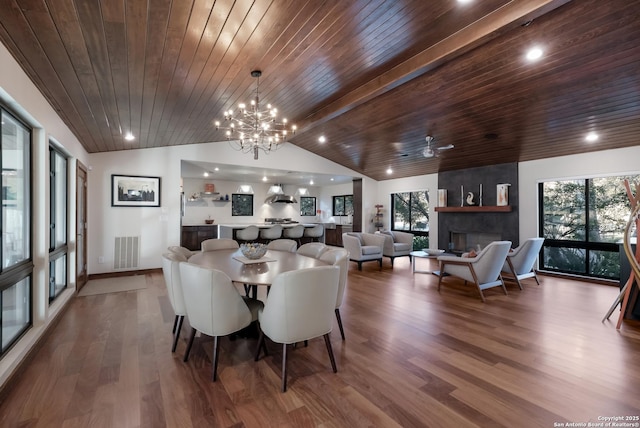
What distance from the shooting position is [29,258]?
279 cm

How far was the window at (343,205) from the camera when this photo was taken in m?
11.3

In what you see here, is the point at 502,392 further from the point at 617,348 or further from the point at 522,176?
the point at 522,176

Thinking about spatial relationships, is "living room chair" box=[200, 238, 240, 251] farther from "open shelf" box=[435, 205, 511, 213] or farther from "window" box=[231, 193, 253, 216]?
"window" box=[231, 193, 253, 216]

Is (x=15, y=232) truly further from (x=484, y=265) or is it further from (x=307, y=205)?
(x=307, y=205)

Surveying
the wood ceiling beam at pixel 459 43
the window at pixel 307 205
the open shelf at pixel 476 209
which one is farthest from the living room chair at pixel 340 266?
the window at pixel 307 205

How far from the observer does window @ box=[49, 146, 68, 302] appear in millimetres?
3619

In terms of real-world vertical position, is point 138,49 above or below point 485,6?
below

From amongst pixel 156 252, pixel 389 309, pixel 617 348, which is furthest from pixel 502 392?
pixel 156 252

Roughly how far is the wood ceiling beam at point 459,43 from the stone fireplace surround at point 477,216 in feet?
14.1

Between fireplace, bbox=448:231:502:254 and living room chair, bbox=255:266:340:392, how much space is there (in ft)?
20.0

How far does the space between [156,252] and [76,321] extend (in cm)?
277

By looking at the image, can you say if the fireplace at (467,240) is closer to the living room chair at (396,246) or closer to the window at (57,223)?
the living room chair at (396,246)

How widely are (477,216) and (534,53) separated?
15.2 feet

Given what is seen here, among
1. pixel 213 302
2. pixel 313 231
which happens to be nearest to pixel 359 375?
pixel 213 302
